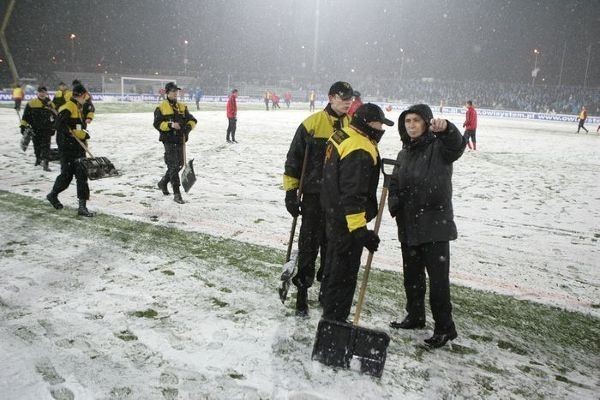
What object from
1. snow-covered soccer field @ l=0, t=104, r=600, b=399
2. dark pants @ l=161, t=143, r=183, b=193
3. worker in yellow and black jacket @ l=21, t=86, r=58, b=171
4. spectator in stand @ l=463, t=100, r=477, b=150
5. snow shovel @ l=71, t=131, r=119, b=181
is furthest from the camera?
spectator in stand @ l=463, t=100, r=477, b=150

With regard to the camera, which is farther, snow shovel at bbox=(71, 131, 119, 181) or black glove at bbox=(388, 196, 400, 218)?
snow shovel at bbox=(71, 131, 119, 181)

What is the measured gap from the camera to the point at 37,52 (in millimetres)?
48875

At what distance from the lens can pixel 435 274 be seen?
3.13 metres

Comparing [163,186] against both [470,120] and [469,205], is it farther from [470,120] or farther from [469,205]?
[470,120]

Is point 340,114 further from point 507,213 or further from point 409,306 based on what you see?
point 507,213

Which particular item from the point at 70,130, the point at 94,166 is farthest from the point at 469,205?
the point at 70,130

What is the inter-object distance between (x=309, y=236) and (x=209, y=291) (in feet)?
3.61

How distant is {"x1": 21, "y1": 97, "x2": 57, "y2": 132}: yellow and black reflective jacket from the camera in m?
8.92

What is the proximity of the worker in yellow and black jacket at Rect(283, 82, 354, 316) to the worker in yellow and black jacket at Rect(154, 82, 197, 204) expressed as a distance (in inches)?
144

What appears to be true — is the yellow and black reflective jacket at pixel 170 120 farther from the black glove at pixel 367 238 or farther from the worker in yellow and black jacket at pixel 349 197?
the black glove at pixel 367 238

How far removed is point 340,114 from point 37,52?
2249 inches

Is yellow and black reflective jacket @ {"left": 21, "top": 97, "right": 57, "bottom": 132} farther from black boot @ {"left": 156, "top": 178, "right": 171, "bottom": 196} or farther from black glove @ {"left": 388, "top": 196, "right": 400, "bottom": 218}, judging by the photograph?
black glove @ {"left": 388, "top": 196, "right": 400, "bottom": 218}

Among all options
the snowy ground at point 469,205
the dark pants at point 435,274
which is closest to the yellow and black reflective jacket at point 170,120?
the snowy ground at point 469,205

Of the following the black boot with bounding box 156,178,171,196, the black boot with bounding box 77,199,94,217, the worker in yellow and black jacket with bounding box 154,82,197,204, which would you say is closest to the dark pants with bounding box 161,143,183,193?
the worker in yellow and black jacket with bounding box 154,82,197,204
